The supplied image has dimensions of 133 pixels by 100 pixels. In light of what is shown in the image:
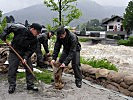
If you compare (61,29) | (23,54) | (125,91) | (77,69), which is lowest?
(125,91)

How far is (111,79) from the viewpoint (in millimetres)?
7113

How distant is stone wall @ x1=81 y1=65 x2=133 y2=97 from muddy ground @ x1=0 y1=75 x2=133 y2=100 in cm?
28

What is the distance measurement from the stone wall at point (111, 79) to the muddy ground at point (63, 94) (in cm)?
28

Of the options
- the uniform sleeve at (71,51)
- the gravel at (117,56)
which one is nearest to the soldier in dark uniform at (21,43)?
the uniform sleeve at (71,51)

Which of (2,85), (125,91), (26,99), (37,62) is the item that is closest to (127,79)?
(125,91)

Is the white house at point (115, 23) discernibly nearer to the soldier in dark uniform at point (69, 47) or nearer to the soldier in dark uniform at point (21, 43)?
the soldier in dark uniform at point (69, 47)

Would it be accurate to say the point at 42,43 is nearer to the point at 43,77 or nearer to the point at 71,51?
the point at 43,77

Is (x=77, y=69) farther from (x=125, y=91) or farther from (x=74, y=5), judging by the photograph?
(x=74, y=5)

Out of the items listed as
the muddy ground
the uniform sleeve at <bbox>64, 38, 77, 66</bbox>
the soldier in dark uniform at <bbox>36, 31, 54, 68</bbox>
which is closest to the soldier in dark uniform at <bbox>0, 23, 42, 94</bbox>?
the muddy ground

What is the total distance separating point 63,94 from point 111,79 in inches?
59.8

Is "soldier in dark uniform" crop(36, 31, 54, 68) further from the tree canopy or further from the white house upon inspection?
the white house

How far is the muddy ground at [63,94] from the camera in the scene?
613 centimetres

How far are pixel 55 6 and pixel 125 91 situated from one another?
26.3 feet

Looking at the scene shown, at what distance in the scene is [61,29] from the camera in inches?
238
